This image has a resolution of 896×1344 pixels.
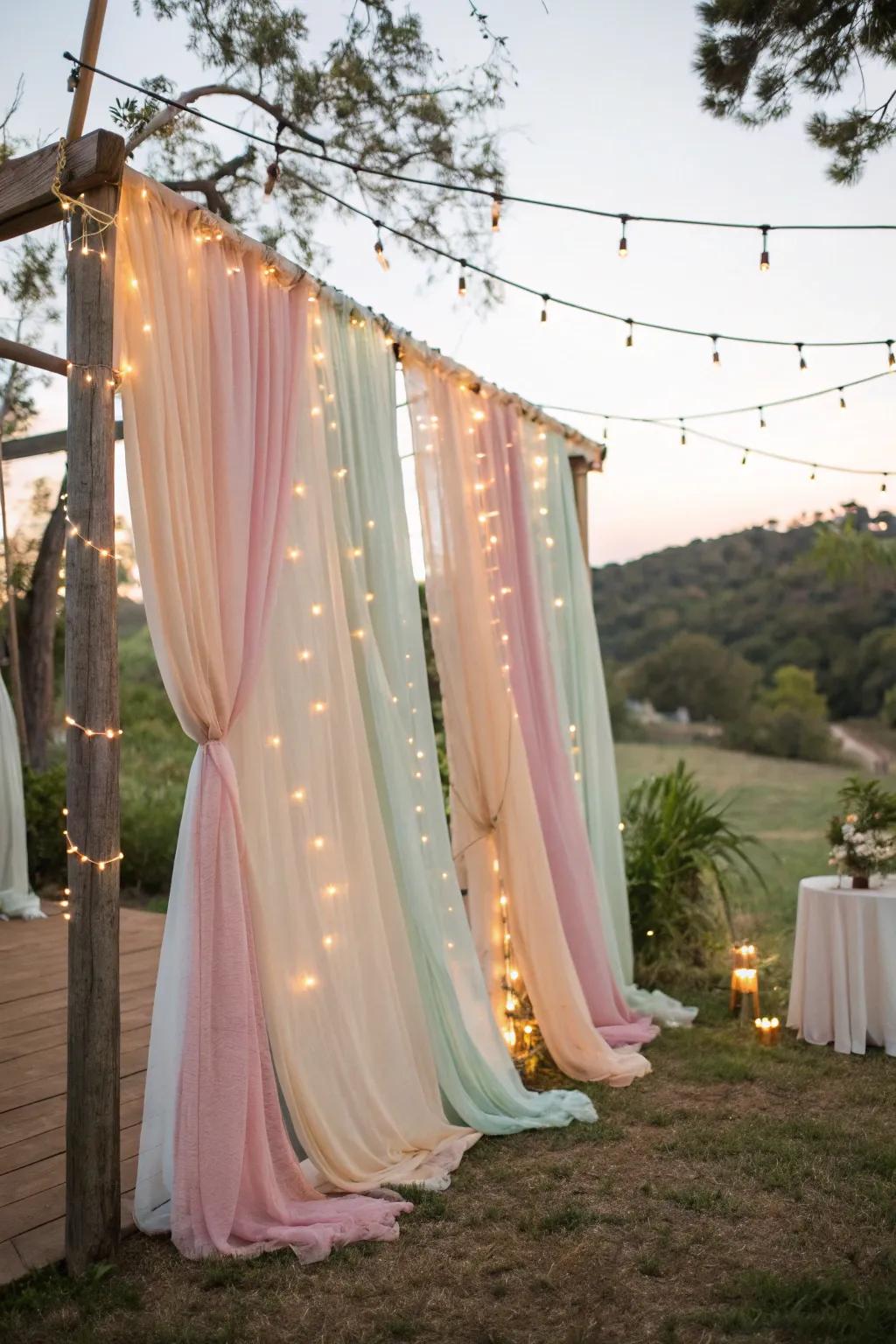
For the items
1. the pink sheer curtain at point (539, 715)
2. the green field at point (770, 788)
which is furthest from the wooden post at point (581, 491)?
the green field at point (770, 788)

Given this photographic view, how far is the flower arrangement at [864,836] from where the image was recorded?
13.4ft

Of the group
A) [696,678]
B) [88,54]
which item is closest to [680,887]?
[88,54]

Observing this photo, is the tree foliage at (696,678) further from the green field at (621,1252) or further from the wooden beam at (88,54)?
the wooden beam at (88,54)

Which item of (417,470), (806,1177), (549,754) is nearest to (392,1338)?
(806,1177)

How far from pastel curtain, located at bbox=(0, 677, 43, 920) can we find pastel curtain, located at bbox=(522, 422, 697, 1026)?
297 cm

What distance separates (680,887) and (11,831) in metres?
3.41

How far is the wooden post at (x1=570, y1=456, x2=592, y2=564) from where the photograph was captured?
16.1ft

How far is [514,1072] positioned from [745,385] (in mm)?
5078

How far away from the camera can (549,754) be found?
161 inches

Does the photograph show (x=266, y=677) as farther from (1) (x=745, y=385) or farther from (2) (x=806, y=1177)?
(1) (x=745, y=385)

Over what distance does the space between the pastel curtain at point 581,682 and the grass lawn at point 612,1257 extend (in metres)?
0.96

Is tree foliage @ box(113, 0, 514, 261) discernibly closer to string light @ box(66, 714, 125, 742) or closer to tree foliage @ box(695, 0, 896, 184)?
tree foliage @ box(695, 0, 896, 184)

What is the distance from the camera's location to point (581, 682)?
4.50 metres

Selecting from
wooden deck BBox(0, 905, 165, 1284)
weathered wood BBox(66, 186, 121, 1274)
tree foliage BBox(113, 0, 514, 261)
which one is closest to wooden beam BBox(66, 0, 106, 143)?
tree foliage BBox(113, 0, 514, 261)
